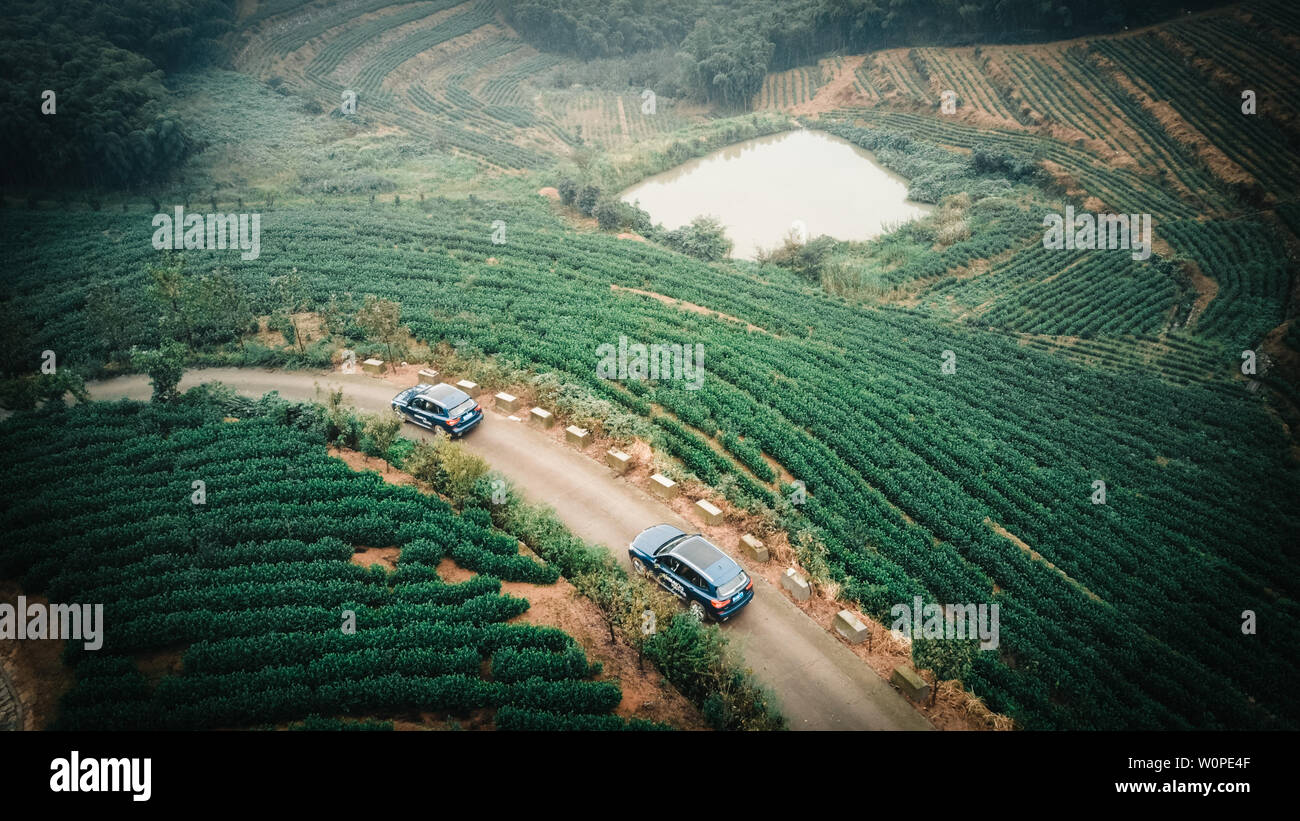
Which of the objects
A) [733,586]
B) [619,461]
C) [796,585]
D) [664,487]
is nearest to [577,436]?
[619,461]

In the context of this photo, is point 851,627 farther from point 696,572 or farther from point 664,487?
point 664,487

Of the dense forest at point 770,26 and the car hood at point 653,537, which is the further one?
the dense forest at point 770,26

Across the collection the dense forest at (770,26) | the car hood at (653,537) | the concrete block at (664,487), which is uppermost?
the dense forest at (770,26)

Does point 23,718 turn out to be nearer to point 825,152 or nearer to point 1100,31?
point 825,152

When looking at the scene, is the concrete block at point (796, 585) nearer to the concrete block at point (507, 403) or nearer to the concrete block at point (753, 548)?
the concrete block at point (753, 548)

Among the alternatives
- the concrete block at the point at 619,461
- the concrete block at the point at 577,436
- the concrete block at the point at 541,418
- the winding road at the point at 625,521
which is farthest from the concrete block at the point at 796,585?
the concrete block at the point at 541,418
